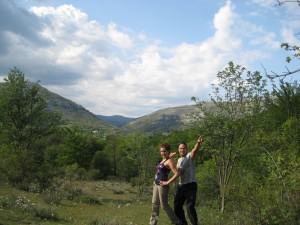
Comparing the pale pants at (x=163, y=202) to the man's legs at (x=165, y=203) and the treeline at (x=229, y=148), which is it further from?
the treeline at (x=229, y=148)

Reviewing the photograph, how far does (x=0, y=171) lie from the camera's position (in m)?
26.9

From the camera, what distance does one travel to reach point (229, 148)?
59.2ft

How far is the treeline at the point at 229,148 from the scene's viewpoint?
9703 millimetres

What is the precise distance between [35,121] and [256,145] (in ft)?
85.1

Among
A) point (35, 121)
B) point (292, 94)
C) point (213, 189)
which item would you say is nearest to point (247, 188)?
point (213, 189)

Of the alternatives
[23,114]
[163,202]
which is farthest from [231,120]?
[23,114]

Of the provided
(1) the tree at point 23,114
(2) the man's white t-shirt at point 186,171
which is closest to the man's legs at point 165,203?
(2) the man's white t-shirt at point 186,171

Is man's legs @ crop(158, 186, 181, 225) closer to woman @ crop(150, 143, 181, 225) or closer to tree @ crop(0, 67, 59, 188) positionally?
woman @ crop(150, 143, 181, 225)

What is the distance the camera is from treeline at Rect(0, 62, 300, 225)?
9.70 m

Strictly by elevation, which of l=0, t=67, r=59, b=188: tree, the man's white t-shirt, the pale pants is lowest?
the pale pants

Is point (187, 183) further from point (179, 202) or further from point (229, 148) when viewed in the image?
point (229, 148)

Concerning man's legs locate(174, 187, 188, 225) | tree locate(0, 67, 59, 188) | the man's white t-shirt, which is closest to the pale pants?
man's legs locate(174, 187, 188, 225)

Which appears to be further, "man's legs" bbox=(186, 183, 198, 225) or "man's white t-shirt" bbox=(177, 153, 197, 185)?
"man's white t-shirt" bbox=(177, 153, 197, 185)

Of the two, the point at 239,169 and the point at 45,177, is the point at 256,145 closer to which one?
the point at 239,169
